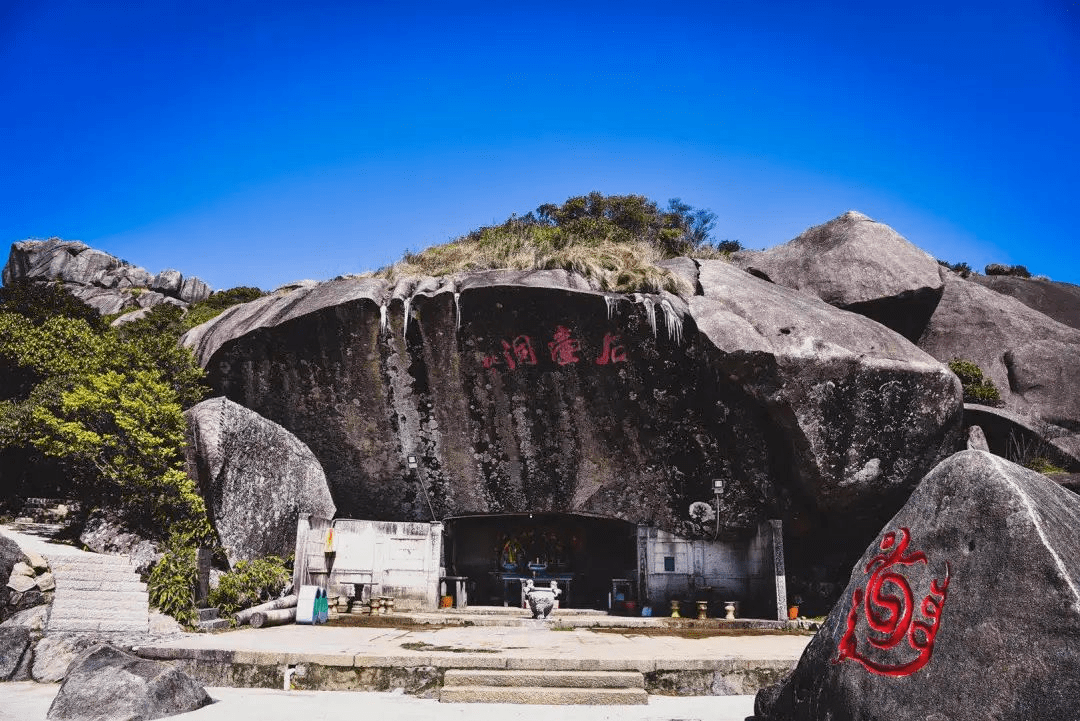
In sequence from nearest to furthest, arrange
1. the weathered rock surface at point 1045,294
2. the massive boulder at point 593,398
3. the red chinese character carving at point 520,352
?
the massive boulder at point 593,398, the red chinese character carving at point 520,352, the weathered rock surface at point 1045,294

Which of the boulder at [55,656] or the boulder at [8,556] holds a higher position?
the boulder at [8,556]

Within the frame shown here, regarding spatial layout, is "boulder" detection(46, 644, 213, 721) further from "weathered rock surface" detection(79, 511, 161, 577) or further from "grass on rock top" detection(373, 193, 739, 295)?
"grass on rock top" detection(373, 193, 739, 295)

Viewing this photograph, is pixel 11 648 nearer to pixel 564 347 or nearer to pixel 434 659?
pixel 434 659

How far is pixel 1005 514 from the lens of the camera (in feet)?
10.5

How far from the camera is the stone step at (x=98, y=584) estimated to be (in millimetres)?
9870

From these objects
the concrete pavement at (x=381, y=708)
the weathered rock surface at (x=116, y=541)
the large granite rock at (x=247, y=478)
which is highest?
the large granite rock at (x=247, y=478)

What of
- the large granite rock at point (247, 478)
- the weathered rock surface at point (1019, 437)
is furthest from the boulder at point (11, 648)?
the weathered rock surface at point (1019, 437)

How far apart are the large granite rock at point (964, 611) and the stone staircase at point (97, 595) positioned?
9486 millimetres

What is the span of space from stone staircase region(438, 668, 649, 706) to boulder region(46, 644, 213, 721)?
2.45 m

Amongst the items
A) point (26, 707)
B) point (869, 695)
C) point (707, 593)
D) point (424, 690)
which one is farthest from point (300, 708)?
point (707, 593)

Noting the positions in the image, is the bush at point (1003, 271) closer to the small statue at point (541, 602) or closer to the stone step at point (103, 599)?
the small statue at point (541, 602)

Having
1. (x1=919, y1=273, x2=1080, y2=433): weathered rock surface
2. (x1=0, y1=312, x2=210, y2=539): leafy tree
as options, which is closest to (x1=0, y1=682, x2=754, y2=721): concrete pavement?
(x1=0, y1=312, x2=210, y2=539): leafy tree

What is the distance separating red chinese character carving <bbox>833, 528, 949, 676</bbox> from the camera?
10.9ft

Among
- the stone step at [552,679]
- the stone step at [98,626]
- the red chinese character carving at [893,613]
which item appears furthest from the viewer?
the stone step at [98,626]
